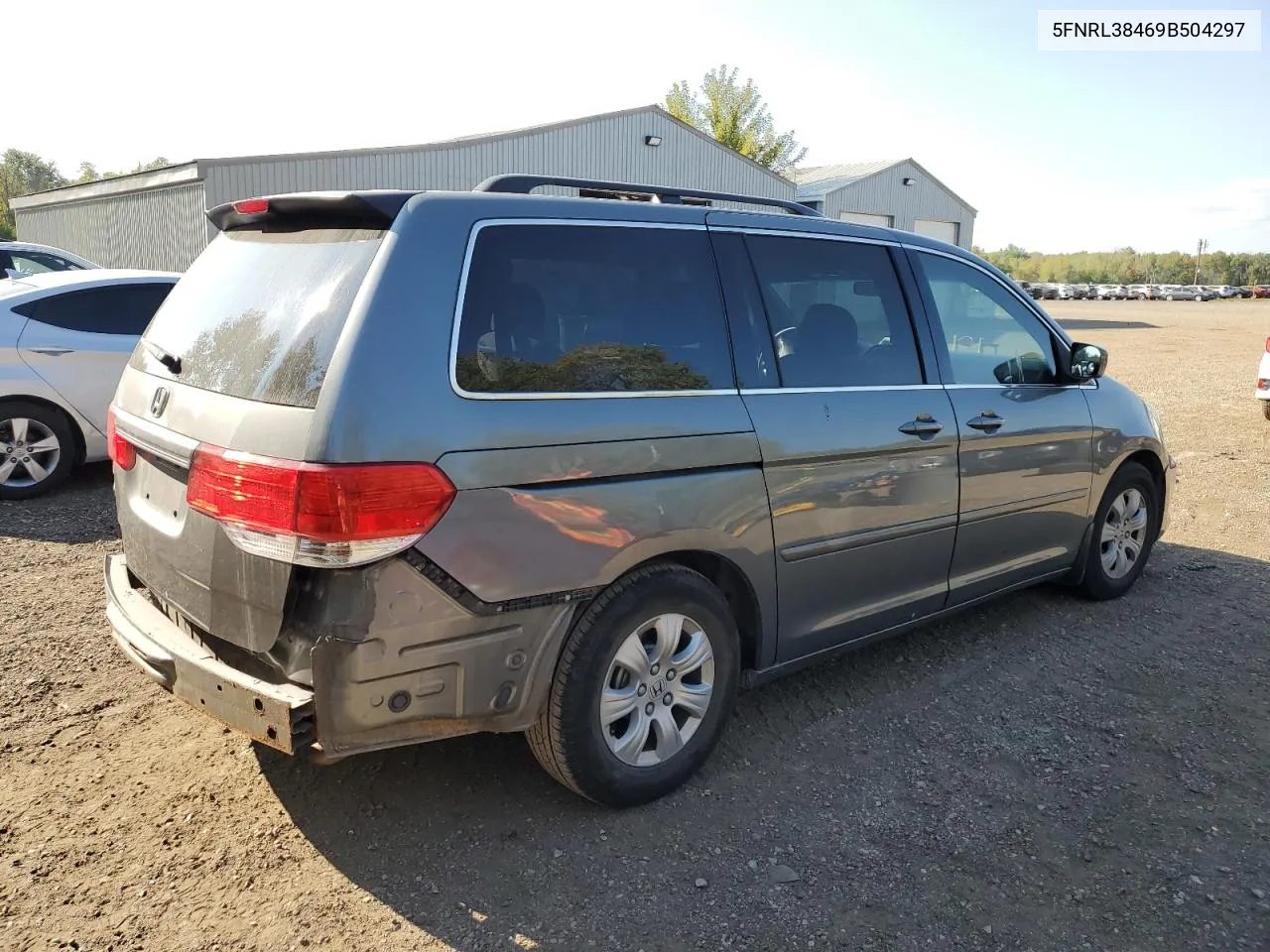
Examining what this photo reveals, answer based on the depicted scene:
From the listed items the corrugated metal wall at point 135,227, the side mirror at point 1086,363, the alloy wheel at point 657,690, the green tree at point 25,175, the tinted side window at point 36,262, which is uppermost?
the green tree at point 25,175

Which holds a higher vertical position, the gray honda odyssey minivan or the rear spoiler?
the rear spoiler

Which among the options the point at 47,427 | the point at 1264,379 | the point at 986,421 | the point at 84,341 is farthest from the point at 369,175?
the point at 986,421

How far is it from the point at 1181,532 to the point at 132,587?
6472 millimetres

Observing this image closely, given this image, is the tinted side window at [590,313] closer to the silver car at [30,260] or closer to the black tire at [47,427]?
the black tire at [47,427]

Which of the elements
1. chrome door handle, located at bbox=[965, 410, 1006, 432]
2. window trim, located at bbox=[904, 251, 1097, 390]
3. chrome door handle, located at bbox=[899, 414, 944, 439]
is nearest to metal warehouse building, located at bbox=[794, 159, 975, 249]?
window trim, located at bbox=[904, 251, 1097, 390]

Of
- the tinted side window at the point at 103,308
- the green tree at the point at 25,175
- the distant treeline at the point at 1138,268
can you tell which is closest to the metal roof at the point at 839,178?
the tinted side window at the point at 103,308

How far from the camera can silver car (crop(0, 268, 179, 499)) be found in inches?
261

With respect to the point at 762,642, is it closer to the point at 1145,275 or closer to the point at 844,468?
the point at 844,468

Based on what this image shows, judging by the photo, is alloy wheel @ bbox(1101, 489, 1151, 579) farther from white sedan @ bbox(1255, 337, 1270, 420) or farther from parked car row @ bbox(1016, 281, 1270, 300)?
parked car row @ bbox(1016, 281, 1270, 300)

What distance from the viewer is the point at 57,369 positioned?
6.75 metres

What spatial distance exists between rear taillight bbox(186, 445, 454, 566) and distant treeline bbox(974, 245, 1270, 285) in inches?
3808

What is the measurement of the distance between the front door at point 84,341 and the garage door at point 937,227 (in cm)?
3106

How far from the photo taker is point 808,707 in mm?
3867

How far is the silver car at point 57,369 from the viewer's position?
21.7ft
